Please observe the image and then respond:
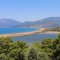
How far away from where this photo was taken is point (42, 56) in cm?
2653

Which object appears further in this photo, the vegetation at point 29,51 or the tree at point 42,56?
the vegetation at point 29,51

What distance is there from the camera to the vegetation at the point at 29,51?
86.7 feet

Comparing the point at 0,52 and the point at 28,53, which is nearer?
the point at 28,53

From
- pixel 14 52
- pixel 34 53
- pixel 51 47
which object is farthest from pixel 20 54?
pixel 51 47

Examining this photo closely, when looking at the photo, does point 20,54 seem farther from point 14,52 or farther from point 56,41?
point 56,41

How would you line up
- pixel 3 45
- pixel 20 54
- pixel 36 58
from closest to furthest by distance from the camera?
pixel 36 58 < pixel 20 54 < pixel 3 45

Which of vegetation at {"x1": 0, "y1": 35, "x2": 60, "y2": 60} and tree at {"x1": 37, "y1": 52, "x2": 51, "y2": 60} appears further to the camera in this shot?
vegetation at {"x1": 0, "y1": 35, "x2": 60, "y2": 60}

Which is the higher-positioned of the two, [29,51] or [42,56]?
[29,51]

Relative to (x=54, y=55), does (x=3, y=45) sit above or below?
above

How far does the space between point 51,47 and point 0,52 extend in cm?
661

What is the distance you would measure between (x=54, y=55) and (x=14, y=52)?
16.7 feet

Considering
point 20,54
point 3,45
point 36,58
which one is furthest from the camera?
point 3,45

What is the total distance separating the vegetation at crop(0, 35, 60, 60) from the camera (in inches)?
1041

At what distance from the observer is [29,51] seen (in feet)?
87.0
